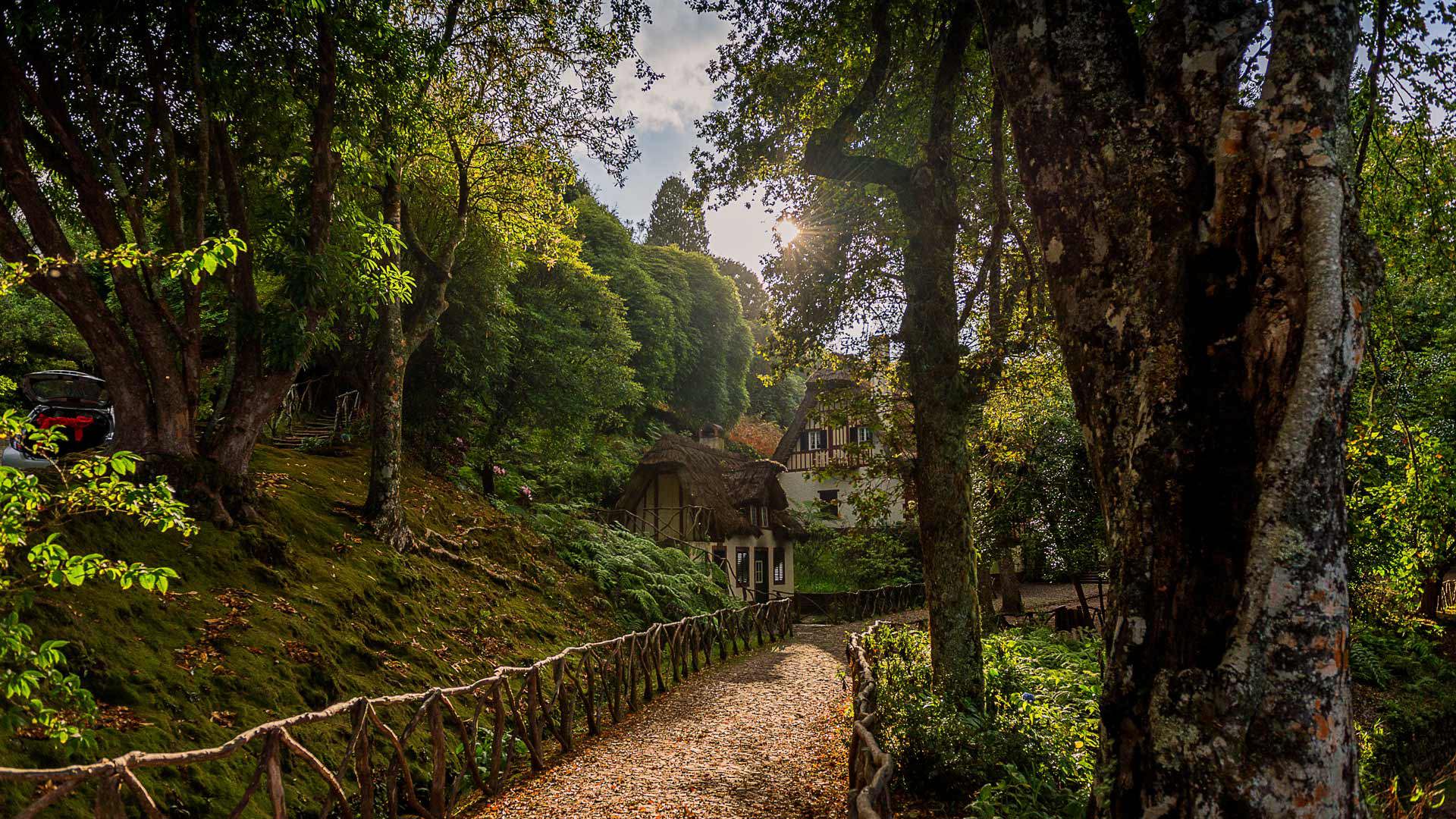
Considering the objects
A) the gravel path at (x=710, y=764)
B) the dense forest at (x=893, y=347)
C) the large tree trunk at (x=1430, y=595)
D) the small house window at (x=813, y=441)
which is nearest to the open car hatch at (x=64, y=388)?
the dense forest at (x=893, y=347)

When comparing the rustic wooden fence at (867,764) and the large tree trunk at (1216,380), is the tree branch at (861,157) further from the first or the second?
the rustic wooden fence at (867,764)

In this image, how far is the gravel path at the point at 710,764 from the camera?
6418mm

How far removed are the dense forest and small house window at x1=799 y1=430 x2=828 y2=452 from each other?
1521cm

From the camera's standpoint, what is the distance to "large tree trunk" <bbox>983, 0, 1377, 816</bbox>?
2299 mm

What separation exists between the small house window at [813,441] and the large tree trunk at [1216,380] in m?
31.5

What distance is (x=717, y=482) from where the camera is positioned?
23953 mm

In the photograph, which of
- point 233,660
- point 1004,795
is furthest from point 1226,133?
point 233,660

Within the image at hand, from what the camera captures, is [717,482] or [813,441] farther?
[813,441]

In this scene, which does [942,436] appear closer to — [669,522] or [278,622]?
[278,622]

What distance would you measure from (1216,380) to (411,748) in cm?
734

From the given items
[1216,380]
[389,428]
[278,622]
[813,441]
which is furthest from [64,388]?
[813,441]

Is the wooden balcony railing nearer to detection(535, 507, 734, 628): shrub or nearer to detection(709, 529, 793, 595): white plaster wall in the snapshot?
detection(709, 529, 793, 595): white plaster wall

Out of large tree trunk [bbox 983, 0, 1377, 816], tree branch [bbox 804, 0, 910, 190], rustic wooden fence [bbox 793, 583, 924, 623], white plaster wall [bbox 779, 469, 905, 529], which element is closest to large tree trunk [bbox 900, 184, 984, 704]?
tree branch [bbox 804, 0, 910, 190]

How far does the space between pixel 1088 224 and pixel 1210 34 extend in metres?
0.83
